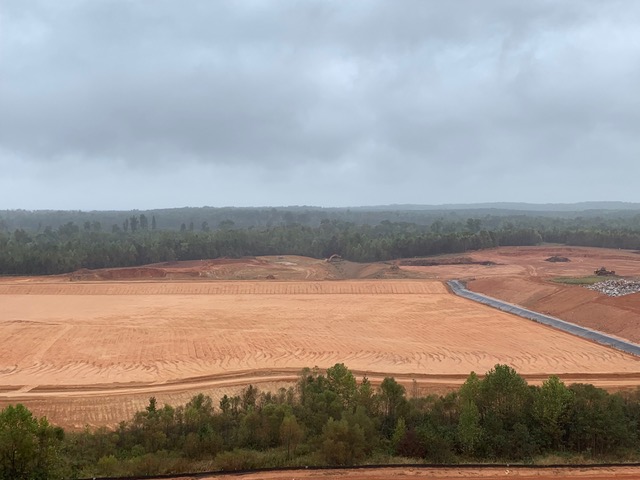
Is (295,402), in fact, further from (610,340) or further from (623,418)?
(610,340)

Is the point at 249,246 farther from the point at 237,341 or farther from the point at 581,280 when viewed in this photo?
the point at 237,341

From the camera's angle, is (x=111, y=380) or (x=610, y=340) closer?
(x=111, y=380)

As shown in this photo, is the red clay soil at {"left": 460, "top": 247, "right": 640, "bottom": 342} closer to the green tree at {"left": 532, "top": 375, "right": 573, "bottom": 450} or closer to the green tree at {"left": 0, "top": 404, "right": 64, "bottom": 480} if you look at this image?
the green tree at {"left": 532, "top": 375, "right": 573, "bottom": 450}

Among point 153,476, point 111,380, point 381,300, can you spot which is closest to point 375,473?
point 153,476

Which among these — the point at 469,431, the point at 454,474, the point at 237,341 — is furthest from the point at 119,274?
the point at 454,474

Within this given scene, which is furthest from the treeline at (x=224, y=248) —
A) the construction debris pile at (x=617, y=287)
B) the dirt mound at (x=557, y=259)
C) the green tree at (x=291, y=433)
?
the green tree at (x=291, y=433)

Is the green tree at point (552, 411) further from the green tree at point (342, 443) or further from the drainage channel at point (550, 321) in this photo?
the drainage channel at point (550, 321)
